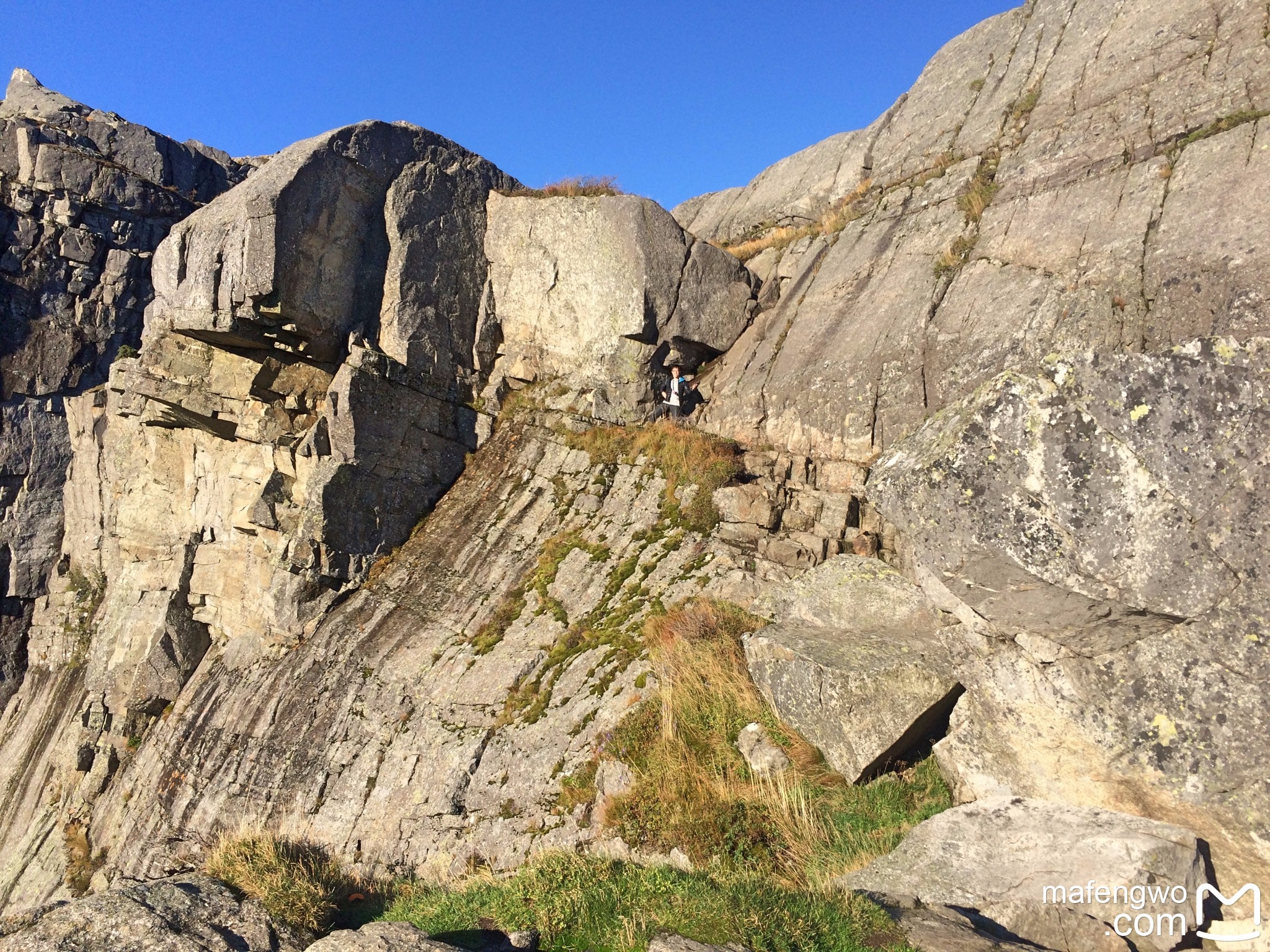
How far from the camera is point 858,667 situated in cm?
805

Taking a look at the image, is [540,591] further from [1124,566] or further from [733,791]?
[1124,566]

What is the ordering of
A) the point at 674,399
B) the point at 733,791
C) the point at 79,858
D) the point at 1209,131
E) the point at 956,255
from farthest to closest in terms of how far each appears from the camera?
the point at 79,858, the point at 674,399, the point at 956,255, the point at 1209,131, the point at 733,791

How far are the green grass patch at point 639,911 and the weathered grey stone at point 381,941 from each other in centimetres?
51

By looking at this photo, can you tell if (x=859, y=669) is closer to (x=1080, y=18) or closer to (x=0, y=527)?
(x=1080, y=18)

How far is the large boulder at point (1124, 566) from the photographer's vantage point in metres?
5.92

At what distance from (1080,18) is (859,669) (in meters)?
14.9

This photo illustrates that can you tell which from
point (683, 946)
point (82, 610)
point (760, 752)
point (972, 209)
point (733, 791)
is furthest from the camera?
point (82, 610)

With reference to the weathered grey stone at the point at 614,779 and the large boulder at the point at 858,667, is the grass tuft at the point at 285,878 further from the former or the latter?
the large boulder at the point at 858,667

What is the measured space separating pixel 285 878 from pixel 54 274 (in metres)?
33.2

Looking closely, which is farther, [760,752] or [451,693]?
[451,693]

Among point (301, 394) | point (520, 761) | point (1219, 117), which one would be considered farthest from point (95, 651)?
point (1219, 117)

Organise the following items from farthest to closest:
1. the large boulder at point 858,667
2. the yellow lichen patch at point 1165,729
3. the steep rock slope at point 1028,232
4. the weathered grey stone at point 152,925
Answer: the steep rock slope at point 1028,232 → the large boulder at point 858,667 → the yellow lichen patch at point 1165,729 → the weathered grey stone at point 152,925

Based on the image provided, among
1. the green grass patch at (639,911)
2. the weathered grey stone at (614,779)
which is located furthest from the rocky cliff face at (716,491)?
the green grass patch at (639,911)

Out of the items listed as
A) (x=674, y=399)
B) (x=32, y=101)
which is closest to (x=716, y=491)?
(x=674, y=399)
